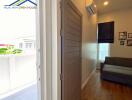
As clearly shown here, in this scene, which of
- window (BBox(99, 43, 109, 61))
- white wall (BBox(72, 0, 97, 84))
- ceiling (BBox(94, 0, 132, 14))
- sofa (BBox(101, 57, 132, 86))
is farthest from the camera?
window (BBox(99, 43, 109, 61))

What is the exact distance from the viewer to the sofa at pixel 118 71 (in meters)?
4.07

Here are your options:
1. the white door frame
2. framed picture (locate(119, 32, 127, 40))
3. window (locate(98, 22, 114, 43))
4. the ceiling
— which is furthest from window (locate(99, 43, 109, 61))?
the white door frame

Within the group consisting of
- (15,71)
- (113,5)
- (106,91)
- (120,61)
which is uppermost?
(113,5)

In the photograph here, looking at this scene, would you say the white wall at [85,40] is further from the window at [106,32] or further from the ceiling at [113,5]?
the window at [106,32]

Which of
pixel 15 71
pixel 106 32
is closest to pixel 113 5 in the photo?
pixel 106 32

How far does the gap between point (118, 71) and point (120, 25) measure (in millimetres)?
2590

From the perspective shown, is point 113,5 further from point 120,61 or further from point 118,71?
point 118,71

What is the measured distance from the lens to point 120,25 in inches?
233

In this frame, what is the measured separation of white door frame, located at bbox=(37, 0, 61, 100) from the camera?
4.93 ft

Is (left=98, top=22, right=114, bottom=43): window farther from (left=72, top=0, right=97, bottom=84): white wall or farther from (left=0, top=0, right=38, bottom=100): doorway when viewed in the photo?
(left=0, top=0, right=38, bottom=100): doorway

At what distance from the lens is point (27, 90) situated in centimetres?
330

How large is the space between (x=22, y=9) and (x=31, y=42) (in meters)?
1.10

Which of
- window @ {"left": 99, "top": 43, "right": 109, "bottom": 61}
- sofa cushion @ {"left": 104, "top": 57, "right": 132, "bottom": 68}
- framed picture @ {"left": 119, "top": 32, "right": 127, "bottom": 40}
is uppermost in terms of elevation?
framed picture @ {"left": 119, "top": 32, "right": 127, "bottom": 40}

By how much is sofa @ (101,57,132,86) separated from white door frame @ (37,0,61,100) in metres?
3.19
